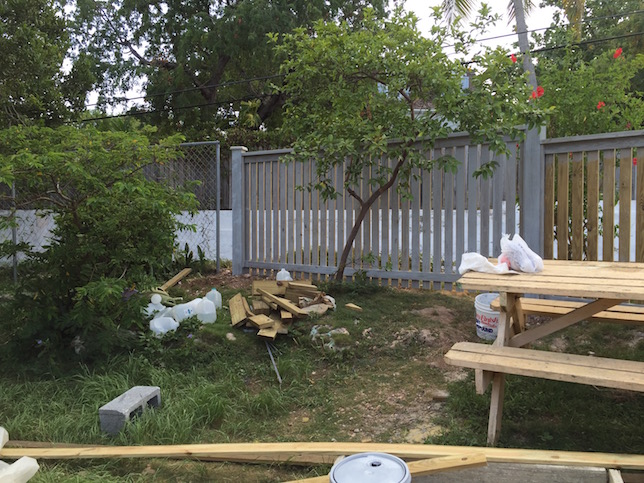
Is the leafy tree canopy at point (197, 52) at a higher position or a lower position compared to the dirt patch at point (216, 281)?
higher

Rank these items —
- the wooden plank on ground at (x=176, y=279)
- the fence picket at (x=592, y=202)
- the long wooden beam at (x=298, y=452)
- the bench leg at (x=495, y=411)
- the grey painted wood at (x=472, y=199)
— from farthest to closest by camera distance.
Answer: the wooden plank on ground at (x=176, y=279) → the grey painted wood at (x=472, y=199) → the fence picket at (x=592, y=202) → the bench leg at (x=495, y=411) → the long wooden beam at (x=298, y=452)

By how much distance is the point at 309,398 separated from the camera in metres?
3.41

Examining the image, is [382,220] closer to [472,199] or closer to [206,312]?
[472,199]

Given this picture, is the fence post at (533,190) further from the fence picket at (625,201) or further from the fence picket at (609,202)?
the fence picket at (625,201)

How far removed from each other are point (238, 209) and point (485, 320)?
3.71m

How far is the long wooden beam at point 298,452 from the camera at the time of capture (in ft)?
7.34

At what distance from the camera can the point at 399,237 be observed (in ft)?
17.8

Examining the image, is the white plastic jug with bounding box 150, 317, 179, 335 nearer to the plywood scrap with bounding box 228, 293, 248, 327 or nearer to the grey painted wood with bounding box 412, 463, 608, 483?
the plywood scrap with bounding box 228, 293, 248, 327

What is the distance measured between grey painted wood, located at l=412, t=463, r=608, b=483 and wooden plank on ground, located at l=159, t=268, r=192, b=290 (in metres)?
4.07

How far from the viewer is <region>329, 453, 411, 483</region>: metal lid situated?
171 cm

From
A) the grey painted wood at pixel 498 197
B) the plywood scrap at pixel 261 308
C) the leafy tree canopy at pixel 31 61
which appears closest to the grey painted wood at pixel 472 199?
the grey painted wood at pixel 498 197

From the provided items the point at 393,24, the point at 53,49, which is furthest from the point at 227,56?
the point at 393,24

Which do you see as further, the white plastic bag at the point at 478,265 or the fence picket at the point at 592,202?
the fence picket at the point at 592,202

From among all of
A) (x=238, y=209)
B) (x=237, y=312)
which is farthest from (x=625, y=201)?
(x=238, y=209)
